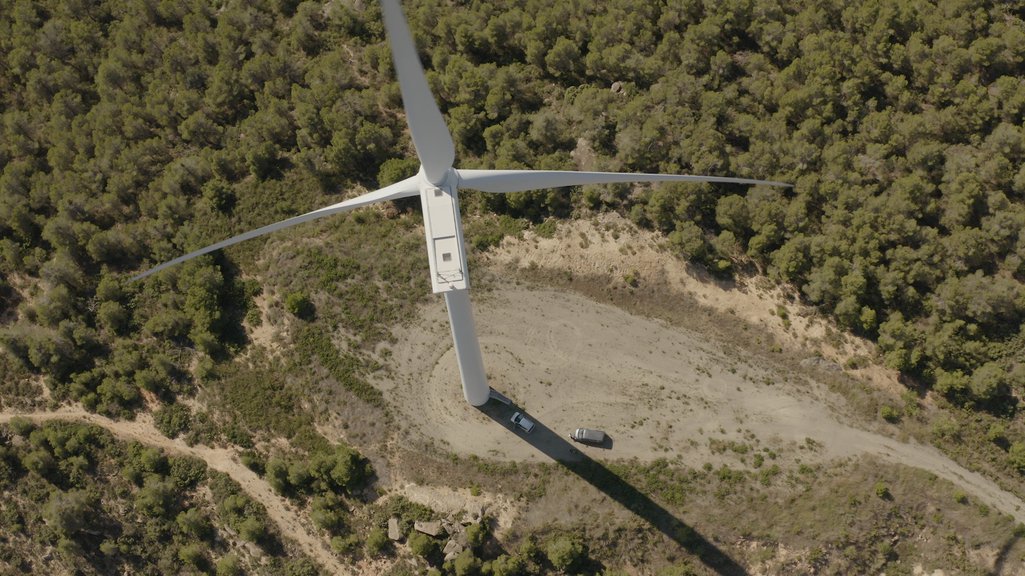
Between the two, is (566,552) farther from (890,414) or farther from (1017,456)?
(1017,456)

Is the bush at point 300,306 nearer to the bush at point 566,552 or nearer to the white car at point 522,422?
the white car at point 522,422

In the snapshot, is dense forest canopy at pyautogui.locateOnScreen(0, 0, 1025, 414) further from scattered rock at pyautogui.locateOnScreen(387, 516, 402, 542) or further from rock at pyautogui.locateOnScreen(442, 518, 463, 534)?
rock at pyautogui.locateOnScreen(442, 518, 463, 534)

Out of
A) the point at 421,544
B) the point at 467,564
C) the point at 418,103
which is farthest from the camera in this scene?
the point at 421,544

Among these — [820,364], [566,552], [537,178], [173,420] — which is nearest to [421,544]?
[566,552]

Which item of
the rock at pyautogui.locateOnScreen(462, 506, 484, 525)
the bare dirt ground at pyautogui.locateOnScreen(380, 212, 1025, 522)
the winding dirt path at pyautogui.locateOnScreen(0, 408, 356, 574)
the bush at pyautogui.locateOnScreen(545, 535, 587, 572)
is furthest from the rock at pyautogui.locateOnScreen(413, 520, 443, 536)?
the bush at pyautogui.locateOnScreen(545, 535, 587, 572)

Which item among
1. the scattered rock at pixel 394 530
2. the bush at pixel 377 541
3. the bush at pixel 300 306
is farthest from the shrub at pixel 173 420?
the scattered rock at pixel 394 530

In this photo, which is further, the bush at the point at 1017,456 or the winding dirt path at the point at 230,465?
the winding dirt path at the point at 230,465
